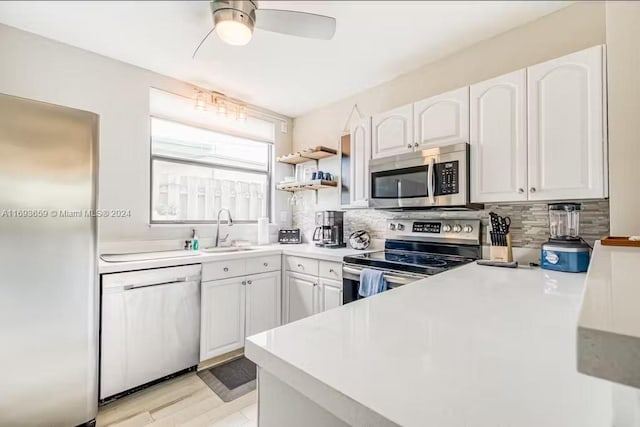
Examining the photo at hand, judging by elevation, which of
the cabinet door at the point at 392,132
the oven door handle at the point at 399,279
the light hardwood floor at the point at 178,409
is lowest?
the light hardwood floor at the point at 178,409

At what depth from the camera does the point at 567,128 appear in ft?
5.06

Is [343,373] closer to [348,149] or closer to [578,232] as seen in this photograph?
[578,232]

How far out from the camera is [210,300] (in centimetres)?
225

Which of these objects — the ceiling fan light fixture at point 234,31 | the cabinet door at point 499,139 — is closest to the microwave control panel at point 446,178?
the cabinet door at point 499,139

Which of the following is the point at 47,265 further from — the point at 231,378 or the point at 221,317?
the point at 231,378

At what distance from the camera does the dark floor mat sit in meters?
1.97

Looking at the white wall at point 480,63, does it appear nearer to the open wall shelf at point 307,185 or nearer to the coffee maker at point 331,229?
the open wall shelf at point 307,185

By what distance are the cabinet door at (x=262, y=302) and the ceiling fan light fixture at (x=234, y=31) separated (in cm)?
171

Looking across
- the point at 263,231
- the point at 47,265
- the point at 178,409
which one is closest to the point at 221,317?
the point at 178,409

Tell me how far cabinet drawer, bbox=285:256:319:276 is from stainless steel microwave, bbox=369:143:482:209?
69 cm

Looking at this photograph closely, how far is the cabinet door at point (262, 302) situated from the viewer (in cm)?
247

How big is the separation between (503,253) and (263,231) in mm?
2163

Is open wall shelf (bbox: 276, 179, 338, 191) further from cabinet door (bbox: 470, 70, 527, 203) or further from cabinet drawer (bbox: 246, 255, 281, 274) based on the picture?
cabinet door (bbox: 470, 70, 527, 203)

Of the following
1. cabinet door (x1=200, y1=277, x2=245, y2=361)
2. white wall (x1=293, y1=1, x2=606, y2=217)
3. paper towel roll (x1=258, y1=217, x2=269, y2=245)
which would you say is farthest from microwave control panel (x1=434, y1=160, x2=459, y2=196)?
paper towel roll (x1=258, y1=217, x2=269, y2=245)
